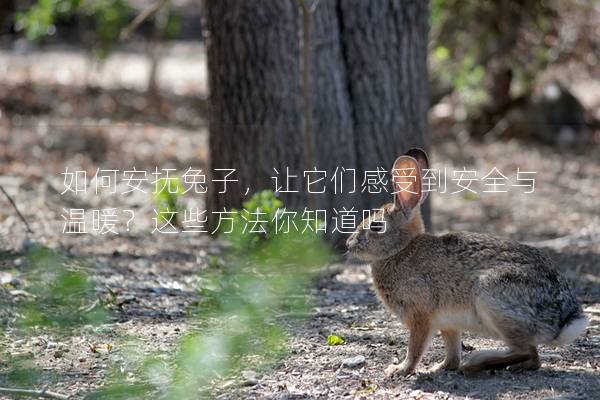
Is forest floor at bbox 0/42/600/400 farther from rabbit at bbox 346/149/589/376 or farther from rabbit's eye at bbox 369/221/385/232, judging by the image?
rabbit's eye at bbox 369/221/385/232

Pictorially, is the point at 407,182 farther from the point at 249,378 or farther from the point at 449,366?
the point at 249,378

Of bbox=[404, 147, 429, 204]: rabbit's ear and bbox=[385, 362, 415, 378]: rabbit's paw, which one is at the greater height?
bbox=[404, 147, 429, 204]: rabbit's ear

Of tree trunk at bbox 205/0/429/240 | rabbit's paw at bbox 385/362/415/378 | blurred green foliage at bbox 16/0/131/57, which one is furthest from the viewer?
blurred green foliage at bbox 16/0/131/57

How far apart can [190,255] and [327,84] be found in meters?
1.64

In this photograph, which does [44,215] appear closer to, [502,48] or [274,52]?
[274,52]

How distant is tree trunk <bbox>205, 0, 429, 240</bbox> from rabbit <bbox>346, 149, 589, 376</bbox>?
2.71m

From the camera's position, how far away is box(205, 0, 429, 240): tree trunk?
25.5 ft

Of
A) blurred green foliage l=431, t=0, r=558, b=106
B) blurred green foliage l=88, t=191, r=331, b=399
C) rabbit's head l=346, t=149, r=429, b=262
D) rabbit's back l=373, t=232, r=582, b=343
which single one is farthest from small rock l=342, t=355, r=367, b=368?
blurred green foliage l=431, t=0, r=558, b=106

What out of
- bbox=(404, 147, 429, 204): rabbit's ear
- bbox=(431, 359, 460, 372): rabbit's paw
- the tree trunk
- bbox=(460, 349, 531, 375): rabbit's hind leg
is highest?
the tree trunk

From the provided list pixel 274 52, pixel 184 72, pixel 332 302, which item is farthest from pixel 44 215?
pixel 184 72

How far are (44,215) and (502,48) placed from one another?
6.82 meters

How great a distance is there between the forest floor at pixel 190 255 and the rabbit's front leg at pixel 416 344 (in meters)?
0.10

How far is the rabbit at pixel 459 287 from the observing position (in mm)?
4602

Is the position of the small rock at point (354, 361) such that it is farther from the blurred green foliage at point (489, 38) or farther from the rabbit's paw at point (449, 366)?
the blurred green foliage at point (489, 38)
